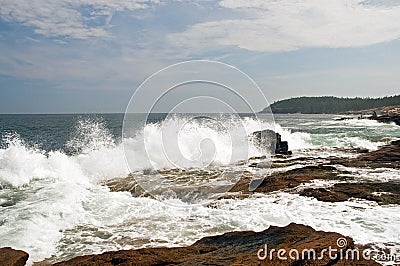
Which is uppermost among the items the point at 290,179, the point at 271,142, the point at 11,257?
the point at 271,142

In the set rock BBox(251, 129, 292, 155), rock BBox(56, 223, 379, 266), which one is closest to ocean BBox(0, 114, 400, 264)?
rock BBox(56, 223, 379, 266)

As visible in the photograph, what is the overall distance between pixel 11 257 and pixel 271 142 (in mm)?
17600

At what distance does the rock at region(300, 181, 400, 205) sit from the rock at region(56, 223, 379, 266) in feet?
→ 14.4

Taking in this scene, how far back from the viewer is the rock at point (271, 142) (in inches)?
798

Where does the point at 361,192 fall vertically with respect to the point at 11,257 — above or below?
below

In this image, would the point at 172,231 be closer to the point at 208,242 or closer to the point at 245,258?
the point at 208,242

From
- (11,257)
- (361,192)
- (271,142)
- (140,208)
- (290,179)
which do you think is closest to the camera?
(11,257)

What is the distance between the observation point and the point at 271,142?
2102 cm

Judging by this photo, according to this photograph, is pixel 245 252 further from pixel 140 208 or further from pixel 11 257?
pixel 140 208

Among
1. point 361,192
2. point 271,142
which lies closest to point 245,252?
point 361,192

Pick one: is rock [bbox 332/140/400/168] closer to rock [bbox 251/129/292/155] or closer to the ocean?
the ocean

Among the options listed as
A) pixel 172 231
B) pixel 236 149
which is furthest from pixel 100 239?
pixel 236 149

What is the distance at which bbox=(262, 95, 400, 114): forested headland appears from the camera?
4998 inches

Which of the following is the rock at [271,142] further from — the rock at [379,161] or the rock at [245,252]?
the rock at [245,252]
